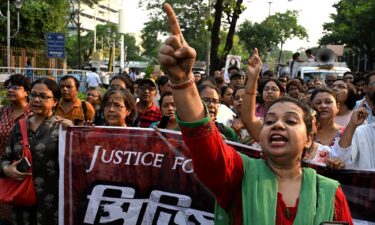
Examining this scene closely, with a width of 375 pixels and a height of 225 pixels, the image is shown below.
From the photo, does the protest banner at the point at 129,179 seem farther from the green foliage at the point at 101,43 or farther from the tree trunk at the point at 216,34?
the green foliage at the point at 101,43

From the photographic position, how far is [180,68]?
1.97 meters

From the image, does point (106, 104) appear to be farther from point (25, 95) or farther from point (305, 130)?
point (305, 130)

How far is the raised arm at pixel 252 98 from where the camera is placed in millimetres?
3484

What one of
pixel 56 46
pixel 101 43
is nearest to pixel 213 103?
pixel 56 46

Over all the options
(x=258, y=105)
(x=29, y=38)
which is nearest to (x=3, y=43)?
(x=29, y=38)

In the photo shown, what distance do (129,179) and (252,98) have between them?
3.20 feet

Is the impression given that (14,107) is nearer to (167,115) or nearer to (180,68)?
(167,115)

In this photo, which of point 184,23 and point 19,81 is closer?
point 19,81

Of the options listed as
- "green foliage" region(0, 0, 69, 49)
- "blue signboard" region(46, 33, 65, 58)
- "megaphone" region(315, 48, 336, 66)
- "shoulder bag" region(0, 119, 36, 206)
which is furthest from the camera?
"green foliage" region(0, 0, 69, 49)

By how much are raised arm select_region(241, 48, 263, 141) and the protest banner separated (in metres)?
0.21

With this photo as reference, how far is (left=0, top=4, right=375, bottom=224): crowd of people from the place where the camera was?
2.01 m

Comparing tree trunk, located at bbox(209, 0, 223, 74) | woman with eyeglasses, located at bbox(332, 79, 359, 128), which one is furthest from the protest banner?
tree trunk, located at bbox(209, 0, 223, 74)

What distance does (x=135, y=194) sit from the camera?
3.52 m

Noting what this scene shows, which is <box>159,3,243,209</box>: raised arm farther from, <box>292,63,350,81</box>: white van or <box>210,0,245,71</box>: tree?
<box>292,63,350,81</box>: white van
